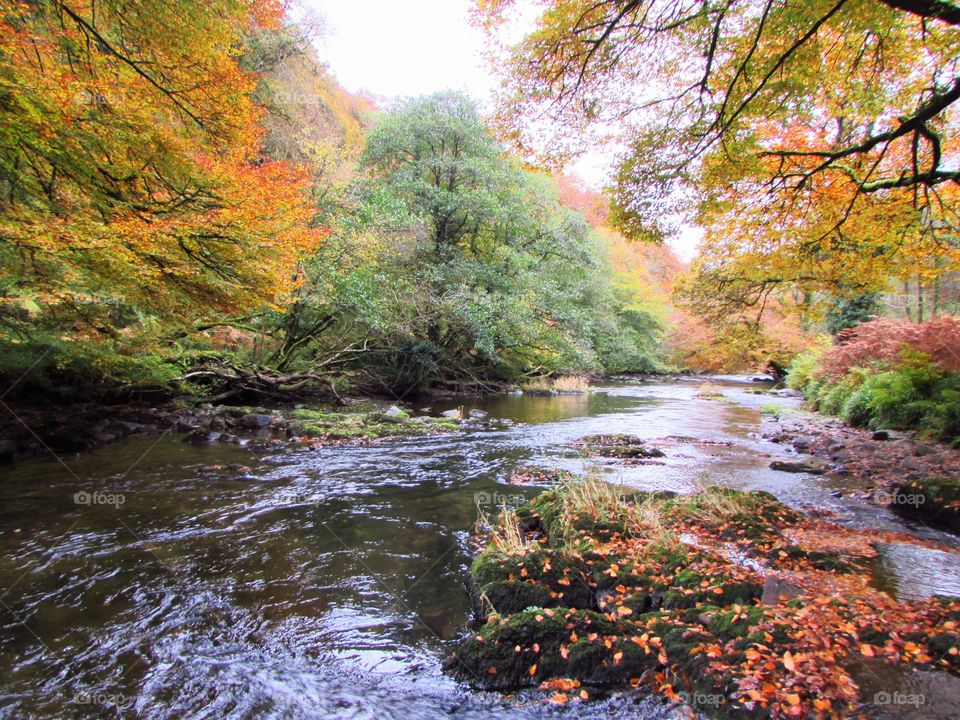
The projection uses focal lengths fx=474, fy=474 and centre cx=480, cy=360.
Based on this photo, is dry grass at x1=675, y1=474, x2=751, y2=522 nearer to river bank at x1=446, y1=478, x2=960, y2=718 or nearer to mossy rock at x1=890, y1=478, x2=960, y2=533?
river bank at x1=446, y1=478, x2=960, y2=718

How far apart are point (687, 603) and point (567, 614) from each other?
1.01 meters

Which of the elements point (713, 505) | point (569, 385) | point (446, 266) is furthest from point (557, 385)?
point (713, 505)

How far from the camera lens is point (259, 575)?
473cm

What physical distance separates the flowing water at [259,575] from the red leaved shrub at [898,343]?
4.37 meters

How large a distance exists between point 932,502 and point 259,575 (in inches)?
323

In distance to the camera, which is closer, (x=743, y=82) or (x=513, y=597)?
(x=513, y=597)

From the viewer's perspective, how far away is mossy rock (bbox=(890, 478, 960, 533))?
585 centimetres

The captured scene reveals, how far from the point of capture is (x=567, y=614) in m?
3.55

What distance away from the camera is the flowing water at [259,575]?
315 centimetres

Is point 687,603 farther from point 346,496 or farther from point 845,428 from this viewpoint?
point 845,428

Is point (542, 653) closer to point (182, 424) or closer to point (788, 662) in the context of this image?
point (788, 662)

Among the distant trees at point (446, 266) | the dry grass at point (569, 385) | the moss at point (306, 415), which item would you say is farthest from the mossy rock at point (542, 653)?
the dry grass at point (569, 385)

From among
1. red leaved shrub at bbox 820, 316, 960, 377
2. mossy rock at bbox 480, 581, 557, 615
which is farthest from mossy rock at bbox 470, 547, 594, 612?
red leaved shrub at bbox 820, 316, 960, 377

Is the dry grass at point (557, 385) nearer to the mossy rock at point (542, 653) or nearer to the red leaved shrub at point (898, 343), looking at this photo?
the red leaved shrub at point (898, 343)
